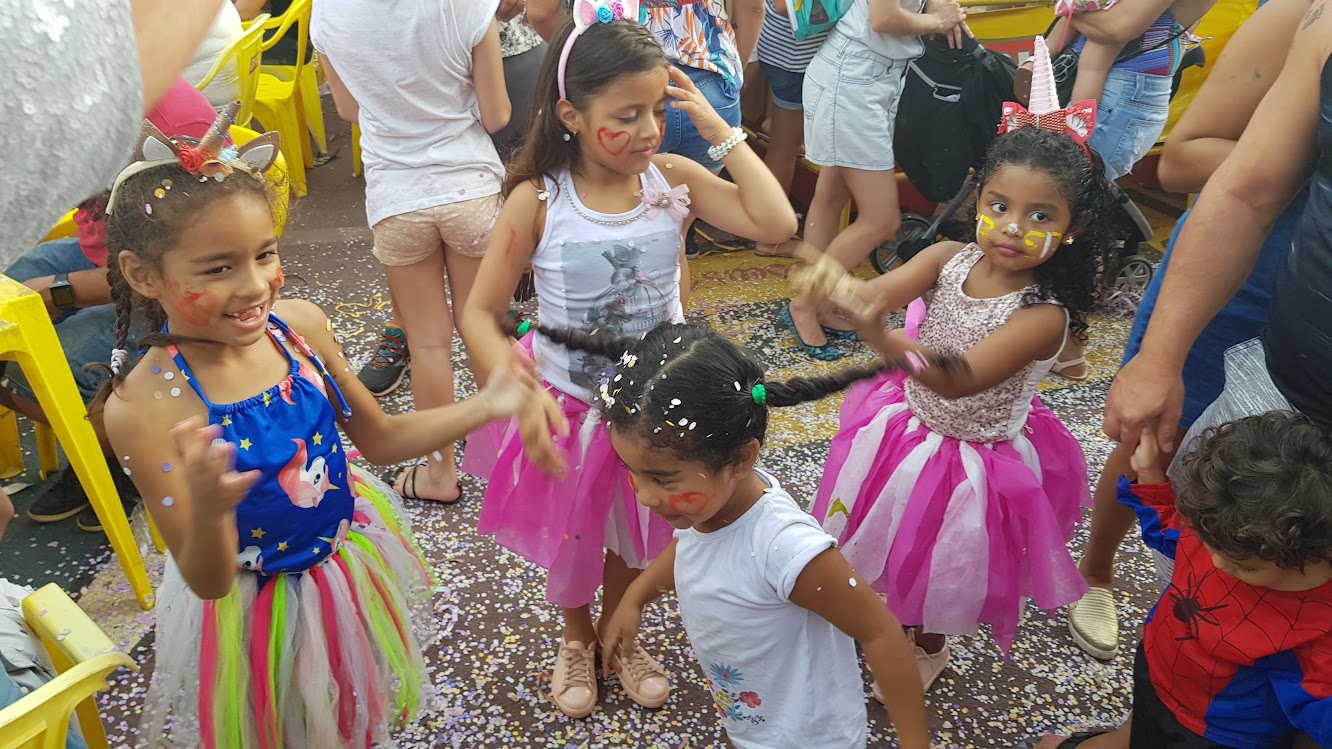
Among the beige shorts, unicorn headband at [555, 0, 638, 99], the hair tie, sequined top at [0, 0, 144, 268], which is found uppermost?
sequined top at [0, 0, 144, 268]

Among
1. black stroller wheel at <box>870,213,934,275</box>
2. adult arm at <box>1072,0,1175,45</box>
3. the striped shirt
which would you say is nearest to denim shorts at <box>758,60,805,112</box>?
the striped shirt

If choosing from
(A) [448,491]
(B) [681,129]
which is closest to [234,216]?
(A) [448,491]

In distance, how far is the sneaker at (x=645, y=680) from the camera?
7.39 feet

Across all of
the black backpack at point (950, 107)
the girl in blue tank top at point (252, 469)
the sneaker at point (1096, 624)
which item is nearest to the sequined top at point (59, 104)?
the girl in blue tank top at point (252, 469)

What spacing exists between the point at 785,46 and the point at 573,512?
2774 millimetres

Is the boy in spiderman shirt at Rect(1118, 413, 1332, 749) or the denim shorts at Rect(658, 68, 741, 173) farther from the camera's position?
the denim shorts at Rect(658, 68, 741, 173)

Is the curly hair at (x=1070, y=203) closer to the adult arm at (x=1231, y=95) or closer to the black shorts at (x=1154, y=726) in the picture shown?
the adult arm at (x=1231, y=95)

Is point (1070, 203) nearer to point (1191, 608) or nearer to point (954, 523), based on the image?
point (954, 523)

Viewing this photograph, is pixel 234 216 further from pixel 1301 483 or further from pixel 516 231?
pixel 1301 483

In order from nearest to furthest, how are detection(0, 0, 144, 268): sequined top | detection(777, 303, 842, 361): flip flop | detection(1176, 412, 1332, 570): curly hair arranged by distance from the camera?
detection(0, 0, 144, 268): sequined top → detection(1176, 412, 1332, 570): curly hair → detection(777, 303, 842, 361): flip flop

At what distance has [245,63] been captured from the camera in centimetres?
396

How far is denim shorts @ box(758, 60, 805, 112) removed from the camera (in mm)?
4148

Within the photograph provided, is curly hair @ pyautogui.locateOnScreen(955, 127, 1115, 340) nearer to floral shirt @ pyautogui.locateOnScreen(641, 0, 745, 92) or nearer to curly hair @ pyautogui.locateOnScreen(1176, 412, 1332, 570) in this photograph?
curly hair @ pyautogui.locateOnScreen(1176, 412, 1332, 570)

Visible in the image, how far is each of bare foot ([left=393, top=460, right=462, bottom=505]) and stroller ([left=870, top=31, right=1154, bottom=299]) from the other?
2.33m
